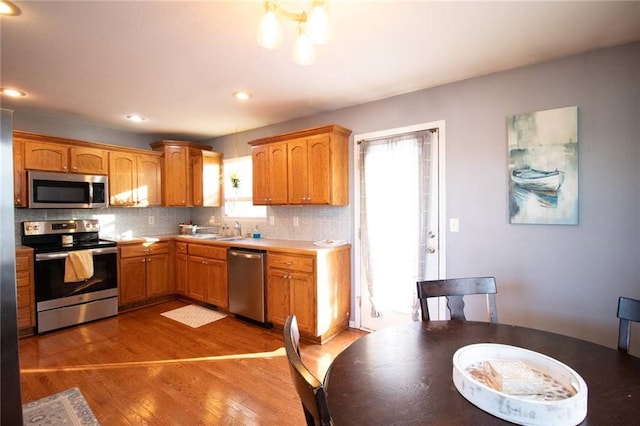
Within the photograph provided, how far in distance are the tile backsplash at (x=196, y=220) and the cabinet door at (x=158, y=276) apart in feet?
2.20

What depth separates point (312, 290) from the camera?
2912 mm

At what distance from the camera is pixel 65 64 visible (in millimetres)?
2301

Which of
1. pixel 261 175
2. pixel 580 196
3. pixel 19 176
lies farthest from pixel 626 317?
pixel 19 176

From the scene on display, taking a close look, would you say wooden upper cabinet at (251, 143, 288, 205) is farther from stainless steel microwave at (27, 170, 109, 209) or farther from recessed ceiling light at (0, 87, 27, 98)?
recessed ceiling light at (0, 87, 27, 98)

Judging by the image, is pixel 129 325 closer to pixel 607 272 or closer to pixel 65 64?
pixel 65 64

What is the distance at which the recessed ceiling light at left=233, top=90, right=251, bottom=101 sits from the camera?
2.89 meters

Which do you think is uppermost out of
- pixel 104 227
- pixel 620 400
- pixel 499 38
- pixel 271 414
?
pixel 499 38

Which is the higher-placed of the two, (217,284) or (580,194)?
(580,194)

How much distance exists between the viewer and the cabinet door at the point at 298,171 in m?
3.29

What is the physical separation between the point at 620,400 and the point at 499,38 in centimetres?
205

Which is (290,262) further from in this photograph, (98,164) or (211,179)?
(98,164)

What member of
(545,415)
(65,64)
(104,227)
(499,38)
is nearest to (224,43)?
(65,64)

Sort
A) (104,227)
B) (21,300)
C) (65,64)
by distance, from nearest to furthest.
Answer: (65,64), (21,300), (104,227)

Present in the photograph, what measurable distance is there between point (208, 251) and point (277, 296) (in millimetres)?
1265
